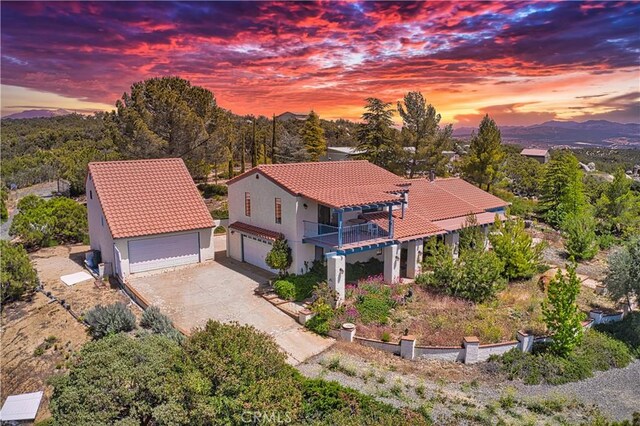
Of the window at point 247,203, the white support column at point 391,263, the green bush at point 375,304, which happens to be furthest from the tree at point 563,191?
the window at point 247,203

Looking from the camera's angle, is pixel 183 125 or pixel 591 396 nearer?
pixel 591 396

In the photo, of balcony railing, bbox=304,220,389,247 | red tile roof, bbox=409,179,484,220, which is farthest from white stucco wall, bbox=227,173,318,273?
red tile roof, bbox=409,179,484,220

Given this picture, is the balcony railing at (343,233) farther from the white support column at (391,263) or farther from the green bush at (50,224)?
the green bush at (50,224)

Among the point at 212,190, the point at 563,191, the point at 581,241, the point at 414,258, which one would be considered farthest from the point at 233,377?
the point at 212,190

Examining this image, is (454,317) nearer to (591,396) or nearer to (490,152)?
(591,396)

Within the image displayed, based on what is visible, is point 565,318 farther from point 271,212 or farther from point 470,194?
point 470,194

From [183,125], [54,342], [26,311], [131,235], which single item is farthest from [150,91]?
[54,342]
